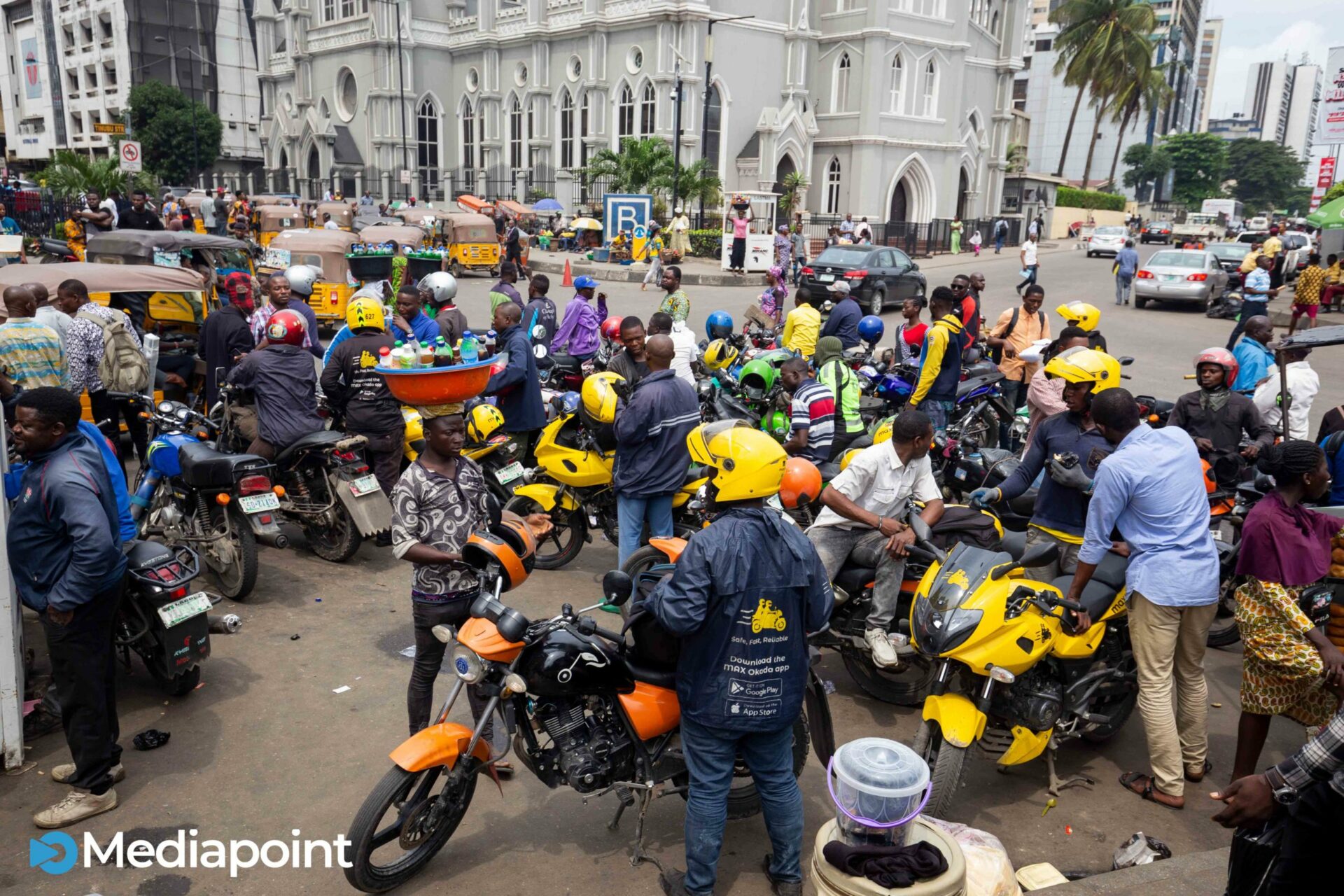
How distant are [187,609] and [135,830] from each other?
3.87ft

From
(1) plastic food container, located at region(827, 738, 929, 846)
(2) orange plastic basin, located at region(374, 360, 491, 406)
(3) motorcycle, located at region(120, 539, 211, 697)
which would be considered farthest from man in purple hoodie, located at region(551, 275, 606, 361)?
(1) plastic food container, located at region(827, 738, 929, 846)

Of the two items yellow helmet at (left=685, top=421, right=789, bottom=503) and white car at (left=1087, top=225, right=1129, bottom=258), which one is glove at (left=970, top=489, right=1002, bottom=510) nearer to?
yellow helmet at (left=685, top=421, right=789, bottom=503)

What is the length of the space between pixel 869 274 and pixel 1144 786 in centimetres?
1732

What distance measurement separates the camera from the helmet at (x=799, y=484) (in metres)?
4.84

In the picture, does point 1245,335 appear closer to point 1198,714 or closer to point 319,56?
point 1198,714

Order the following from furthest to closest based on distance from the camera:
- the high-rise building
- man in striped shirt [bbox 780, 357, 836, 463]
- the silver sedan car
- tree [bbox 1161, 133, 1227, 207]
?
the high-rise building
tree [bbox 1161, 133, 1227, 207]
the silver sedan car
man in striped shirt [bbox 780, 357, 836, 463]

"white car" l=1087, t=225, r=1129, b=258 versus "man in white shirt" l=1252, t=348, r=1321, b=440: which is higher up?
"white car" l=1087, t=225, r=1129, b=258

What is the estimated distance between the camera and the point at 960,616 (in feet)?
13.4

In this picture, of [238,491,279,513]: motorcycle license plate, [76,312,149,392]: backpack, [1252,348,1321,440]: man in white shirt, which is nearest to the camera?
[238,491,279,513]: motorcycle license plate

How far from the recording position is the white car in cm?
3759

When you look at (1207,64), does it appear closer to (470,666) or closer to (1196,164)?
(1196,164)

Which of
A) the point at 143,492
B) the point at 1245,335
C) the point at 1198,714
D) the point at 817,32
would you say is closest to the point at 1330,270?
the point at 1245,335

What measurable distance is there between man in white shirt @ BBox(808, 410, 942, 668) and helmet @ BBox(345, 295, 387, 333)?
3.98m

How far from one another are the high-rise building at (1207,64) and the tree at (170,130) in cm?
14189
